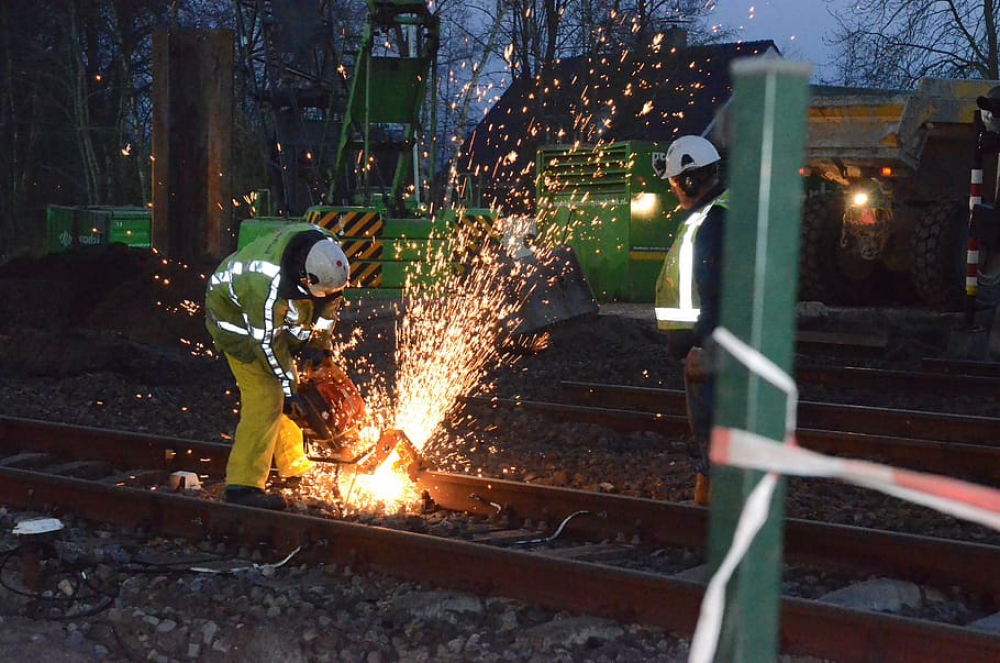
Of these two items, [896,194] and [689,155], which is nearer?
[689,155]

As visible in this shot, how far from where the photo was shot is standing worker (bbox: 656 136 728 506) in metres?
5.76

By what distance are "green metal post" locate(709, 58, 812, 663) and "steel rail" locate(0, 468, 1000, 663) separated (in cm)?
→ 288

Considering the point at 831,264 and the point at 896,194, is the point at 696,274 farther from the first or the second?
the point at 831,264

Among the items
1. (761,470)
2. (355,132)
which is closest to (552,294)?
(355,132)

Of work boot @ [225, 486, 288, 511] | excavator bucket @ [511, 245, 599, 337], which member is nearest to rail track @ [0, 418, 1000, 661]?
work boot @ [225, 486, 288, 511]

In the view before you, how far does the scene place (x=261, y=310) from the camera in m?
6.21

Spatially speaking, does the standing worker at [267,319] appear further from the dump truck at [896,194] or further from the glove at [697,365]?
the dump truck at [896,194]

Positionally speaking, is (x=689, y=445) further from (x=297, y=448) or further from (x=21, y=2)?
(x=21, y=2)

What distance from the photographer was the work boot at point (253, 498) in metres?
6.45

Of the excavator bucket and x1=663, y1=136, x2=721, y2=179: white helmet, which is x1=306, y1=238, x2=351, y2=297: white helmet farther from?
the excavator bucket

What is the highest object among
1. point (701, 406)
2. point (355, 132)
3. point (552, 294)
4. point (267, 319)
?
point (355, 132)

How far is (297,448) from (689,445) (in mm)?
2749

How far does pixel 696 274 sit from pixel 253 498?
2581 mm

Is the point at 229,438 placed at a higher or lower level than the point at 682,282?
lower
